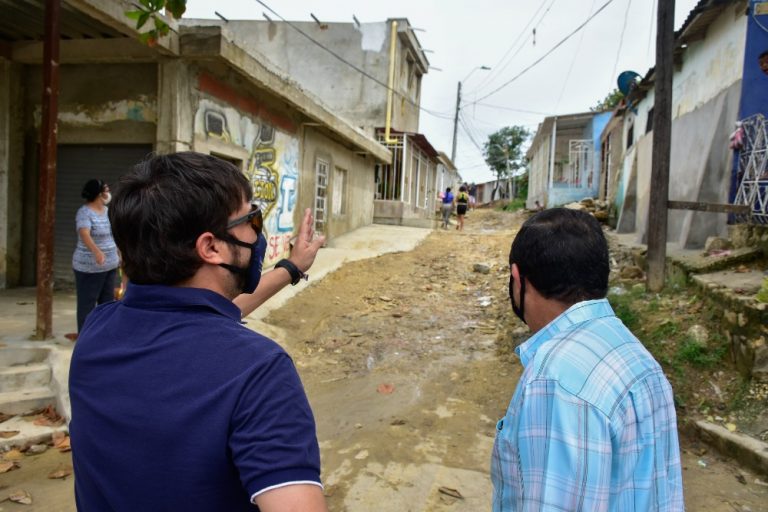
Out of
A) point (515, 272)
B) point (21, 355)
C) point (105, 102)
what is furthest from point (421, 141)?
point (515, 272)

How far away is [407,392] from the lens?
5.19m

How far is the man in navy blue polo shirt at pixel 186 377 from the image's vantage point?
3.02 ft

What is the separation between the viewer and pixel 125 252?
114cm

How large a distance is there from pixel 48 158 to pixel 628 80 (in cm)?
1152

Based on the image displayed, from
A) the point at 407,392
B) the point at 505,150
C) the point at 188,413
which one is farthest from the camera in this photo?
the point at 505,150

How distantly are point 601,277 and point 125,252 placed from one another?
45.5 inches

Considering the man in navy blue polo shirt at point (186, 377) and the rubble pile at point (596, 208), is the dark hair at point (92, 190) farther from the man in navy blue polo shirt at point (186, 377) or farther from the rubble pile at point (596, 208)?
the rubble pile at point (596, 208)

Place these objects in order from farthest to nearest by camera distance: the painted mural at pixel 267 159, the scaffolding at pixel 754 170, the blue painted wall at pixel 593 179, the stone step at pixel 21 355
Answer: the blue painted wall at pixel 593 179
the painted mural at pixel 267 159
the scaffolding at pixel 754 170
the stone step at pixel 21 355

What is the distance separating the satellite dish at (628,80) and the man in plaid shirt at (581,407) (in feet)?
39.5

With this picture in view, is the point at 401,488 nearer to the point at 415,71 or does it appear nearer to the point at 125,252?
the point at 125,252

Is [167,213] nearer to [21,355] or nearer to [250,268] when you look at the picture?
[250,268]

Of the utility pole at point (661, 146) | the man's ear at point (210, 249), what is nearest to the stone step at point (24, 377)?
the man's ear at point (210, 249)

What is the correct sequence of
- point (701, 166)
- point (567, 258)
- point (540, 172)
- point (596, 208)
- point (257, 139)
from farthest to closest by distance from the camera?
point (540, 172), point (596, 208), point (257, 139), point (701, 166), point (567, 258)

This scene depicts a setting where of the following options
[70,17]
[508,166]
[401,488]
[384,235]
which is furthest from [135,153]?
[508,166]
